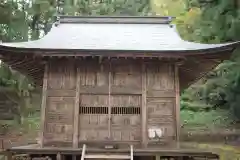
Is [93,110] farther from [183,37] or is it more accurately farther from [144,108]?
[183,37]

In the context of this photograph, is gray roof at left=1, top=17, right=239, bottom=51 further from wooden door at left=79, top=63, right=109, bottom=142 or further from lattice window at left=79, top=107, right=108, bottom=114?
lattice window at left=79, top=107, right=108, bottom=114

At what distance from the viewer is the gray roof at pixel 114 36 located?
1036 cm

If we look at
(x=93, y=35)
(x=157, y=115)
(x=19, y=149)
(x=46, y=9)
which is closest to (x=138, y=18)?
(x=93, y=35)

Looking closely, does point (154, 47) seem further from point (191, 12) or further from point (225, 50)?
point (191, 12)

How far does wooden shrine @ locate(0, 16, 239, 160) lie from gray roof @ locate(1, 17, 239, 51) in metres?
0.07

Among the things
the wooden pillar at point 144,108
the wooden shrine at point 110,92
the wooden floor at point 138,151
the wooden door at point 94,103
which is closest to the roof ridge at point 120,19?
the wooden shrine at point 110,92

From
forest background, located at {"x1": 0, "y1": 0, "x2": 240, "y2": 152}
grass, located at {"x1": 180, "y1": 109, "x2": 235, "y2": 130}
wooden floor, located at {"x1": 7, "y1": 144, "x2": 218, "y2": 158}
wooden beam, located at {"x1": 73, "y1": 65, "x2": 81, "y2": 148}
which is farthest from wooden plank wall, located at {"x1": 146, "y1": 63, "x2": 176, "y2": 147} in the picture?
grass, located at {"x1": 180, "y1": 109, "x2": 235, "y2": 130}

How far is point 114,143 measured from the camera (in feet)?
33.7

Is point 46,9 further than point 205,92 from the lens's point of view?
Yes

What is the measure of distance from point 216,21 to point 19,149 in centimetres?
1009

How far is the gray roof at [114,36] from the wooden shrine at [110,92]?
67 millimetres

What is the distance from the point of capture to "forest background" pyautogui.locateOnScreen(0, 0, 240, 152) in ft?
50.9

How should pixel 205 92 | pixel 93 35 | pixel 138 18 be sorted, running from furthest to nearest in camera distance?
pixel 205 92
pixel 138 18
pixel 93 35

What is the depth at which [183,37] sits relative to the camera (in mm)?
26766
